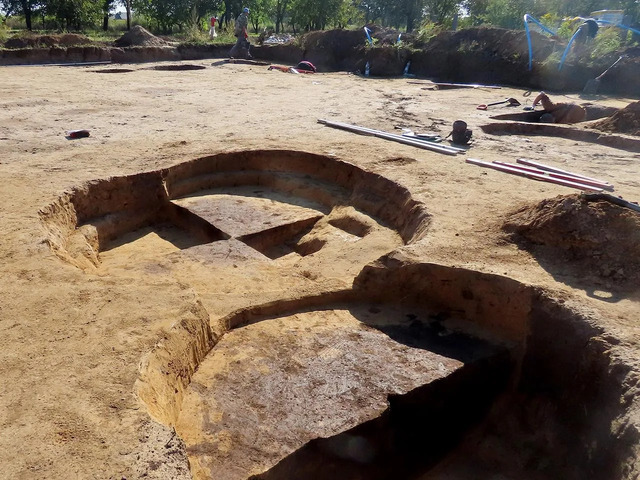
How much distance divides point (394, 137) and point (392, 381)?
5.15 metres

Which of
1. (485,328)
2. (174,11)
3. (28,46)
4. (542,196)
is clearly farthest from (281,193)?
(174,11)

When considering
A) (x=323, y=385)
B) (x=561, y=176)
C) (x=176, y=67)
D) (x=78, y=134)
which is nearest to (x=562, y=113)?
(x=561, y=176)

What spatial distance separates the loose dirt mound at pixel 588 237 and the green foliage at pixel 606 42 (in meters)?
13.1

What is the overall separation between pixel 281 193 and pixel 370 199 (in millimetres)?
1442

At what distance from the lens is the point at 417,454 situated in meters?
3.42

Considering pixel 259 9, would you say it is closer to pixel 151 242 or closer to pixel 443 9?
pixel 443 9

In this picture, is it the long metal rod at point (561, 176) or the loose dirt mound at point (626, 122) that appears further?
the loose dirt mound at point (626, 122)

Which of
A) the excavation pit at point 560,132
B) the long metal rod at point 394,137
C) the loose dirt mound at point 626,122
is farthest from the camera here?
the loose dirt mound at point 626,122

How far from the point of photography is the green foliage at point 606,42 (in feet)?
48.6

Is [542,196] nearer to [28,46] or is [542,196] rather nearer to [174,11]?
[28,46]

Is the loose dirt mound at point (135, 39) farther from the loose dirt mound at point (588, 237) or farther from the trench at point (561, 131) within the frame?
the loose dirt mound at point (588, 237)

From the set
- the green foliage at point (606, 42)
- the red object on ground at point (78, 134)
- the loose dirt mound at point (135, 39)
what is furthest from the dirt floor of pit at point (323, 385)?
the loose dirt mound at point (135, 39)

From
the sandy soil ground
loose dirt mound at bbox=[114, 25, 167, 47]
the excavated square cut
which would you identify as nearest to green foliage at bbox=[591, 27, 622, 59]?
the sandy soil ground

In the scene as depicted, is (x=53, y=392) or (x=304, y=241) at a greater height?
(x=53, y=392)
